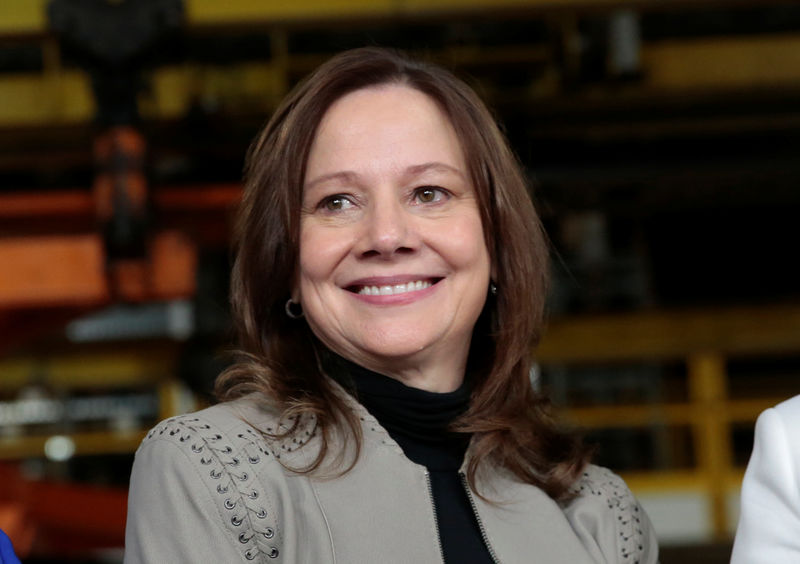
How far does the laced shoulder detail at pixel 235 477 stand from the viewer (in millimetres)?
1224

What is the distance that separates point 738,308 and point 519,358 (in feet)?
16.4

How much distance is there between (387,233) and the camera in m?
1.35

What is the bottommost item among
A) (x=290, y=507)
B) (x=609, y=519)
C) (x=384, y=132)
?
(x=609, y=519)

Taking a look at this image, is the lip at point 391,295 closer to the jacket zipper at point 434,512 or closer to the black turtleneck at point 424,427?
the black turtleneck at point 424,427

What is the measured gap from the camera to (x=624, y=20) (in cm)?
446

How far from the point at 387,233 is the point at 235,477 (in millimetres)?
332

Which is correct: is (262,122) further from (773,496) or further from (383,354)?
(773,496)

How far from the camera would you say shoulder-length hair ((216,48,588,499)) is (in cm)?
142

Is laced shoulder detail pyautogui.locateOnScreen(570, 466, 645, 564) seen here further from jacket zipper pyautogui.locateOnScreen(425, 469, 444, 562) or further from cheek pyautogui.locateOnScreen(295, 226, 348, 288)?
cheek pyautogui.locateOnScreen(295, 226, 348, 288)

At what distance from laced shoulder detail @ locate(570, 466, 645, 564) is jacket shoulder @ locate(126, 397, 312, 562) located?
0.48 metres

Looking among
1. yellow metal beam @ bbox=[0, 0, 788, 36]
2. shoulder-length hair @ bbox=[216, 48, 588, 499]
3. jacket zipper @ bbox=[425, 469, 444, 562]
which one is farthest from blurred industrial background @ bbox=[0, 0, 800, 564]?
jacket zipper @ bbox=[425, 469, 444, 562]

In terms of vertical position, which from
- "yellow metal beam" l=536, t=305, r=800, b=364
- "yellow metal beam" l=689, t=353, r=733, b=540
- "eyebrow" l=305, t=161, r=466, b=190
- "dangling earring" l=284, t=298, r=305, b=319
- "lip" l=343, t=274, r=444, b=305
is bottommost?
"yellow metal beam" l=689, t=353, r=733, b=540

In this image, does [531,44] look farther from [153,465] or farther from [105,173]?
Answer: [153,465]

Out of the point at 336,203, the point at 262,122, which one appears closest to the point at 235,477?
the point at 336,203
